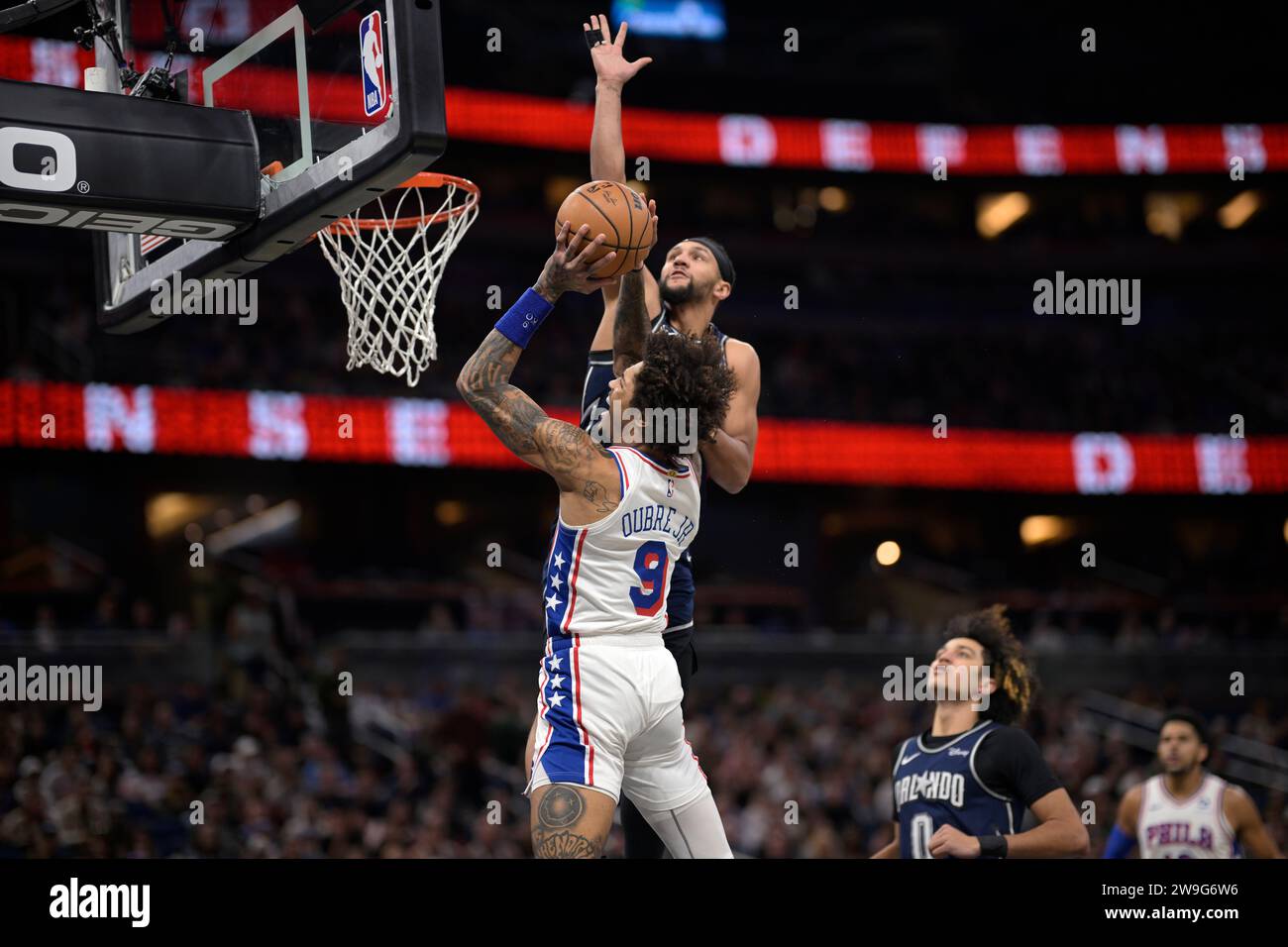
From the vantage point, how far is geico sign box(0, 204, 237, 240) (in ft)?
16.5

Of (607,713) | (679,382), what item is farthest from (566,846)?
(679,382)

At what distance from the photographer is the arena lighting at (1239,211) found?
28.6 metres

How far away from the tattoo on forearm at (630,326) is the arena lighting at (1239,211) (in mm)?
25874

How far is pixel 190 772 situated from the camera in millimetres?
12820

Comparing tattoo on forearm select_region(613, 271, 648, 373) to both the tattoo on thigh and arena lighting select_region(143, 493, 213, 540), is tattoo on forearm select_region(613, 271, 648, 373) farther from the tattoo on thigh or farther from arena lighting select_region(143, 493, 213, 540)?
arena lighting select_region(143, 493, 213, 540)

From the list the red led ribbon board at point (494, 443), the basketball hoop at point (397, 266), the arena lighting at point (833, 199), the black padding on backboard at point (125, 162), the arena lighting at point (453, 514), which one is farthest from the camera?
the arena lighting at point (833, 199)

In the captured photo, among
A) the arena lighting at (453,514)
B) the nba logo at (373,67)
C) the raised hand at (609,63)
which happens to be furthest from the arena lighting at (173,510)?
the nba logo at (373,67)

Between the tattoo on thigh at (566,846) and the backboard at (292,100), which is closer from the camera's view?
the tattoo on thigh at (566,846)

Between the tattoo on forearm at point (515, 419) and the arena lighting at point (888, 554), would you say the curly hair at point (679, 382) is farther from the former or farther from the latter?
the arena lighting at point (888, 554)

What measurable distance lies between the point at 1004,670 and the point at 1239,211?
25253mm

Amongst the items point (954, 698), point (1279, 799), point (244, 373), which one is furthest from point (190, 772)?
point (1279, 799)

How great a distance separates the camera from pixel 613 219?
4.89 meters

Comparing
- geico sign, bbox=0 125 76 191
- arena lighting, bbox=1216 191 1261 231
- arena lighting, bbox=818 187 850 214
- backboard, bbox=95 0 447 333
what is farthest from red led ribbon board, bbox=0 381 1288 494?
geico sign, bbox=0 125 76 191

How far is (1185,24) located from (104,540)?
21896mm
